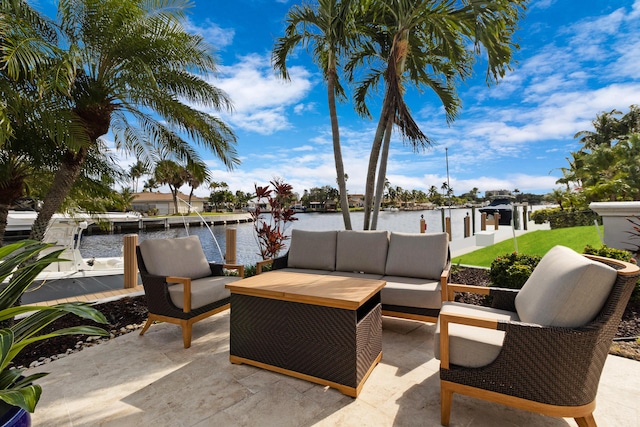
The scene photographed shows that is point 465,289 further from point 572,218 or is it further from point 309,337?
point 572,218

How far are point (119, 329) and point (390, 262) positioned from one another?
321cm

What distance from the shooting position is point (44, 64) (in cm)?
309

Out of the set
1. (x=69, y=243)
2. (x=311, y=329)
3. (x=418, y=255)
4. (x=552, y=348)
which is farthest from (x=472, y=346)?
(x=69, y=243)

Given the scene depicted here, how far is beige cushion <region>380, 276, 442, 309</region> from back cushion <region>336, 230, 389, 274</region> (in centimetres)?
54

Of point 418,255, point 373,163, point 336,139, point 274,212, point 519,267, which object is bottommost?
point 519,267

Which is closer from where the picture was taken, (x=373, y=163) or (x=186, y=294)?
(x=186, y=294)

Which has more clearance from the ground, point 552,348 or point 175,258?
point 175,258

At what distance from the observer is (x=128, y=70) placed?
3.87 m

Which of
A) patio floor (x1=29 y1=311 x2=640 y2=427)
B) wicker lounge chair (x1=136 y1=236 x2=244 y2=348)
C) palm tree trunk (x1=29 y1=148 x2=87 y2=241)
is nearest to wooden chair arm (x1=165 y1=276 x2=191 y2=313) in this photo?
wicker lounge chair (x1=136 y1=236 x2=244 y2=348)

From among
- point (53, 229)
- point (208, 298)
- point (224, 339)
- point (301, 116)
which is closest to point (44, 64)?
point (208, 298)

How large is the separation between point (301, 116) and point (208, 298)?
788 cm

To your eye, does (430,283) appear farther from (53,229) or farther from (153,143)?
(53,229)

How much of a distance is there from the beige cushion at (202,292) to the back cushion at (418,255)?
1949 mm

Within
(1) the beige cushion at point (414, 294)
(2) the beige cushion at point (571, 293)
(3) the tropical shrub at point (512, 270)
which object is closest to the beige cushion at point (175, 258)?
(1) the beige cushion at point (414, 294)
